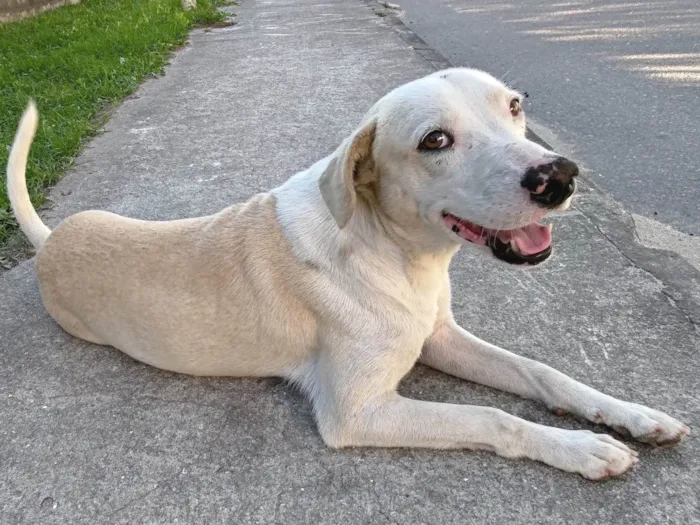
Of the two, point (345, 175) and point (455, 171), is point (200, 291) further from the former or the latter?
point (455, 171)

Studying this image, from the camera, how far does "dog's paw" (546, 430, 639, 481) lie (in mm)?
1969

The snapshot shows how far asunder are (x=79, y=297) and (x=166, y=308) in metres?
0.49

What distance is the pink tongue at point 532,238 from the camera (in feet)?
6.53

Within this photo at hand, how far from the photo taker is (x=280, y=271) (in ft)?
7.86

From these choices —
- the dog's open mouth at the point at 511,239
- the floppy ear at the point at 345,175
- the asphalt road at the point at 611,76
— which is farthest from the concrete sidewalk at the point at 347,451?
the floppy ear at the point at 345,175

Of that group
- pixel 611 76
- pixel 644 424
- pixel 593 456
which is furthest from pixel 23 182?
pixel 611 76

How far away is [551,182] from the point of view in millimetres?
1758

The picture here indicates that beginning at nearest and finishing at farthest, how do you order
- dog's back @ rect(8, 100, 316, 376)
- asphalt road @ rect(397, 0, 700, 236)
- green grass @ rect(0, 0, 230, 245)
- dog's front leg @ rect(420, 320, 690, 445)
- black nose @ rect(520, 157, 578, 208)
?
1. black nose @ rect(520, 157, 578, 208)
2. dog's front leg @ rect(420, 320, 690, 445)
3. dog's back @ rect(8, 100, 316, 376)
4. asphalt road @ rect(397, 0, 700, 236)
5. green grass @ rect(0, 0, 230, 245)

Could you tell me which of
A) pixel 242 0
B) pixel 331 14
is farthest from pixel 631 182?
pixel 242 0

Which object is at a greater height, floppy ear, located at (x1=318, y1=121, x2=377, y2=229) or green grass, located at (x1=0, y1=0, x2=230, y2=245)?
floppy ear, located at (x1=318, y1=121, x2=377, y2=229)

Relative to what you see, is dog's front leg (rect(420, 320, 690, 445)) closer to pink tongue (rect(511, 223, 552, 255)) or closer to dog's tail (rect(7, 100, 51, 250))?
pink tongue (rect(511, 223, 552, 255))

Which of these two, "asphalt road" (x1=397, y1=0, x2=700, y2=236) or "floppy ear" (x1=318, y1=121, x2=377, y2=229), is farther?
"asphalt road" (x1=397, y1=0, x2=700, y2=236)

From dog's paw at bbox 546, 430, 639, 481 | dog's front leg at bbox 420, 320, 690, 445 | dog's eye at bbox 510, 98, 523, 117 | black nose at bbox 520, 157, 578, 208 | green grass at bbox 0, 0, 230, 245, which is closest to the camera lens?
black nose at bbox 520, 157, 578, 208

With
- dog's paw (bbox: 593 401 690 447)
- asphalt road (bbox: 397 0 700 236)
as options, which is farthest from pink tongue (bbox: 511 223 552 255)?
asphalt road (bbox: 397 0 700 236)
